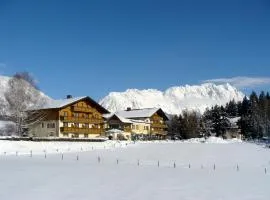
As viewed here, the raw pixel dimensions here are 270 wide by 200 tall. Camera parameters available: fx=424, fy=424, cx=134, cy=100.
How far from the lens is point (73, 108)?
9088cm

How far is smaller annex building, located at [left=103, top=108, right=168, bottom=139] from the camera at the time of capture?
118m

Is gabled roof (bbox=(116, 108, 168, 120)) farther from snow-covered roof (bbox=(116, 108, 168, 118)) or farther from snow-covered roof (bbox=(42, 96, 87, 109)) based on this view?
snow-covered roof (bbox=(42, 96, 87, 109))

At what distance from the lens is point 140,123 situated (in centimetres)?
12838

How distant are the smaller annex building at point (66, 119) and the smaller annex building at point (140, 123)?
17975mm

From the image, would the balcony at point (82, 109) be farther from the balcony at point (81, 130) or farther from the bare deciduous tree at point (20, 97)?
the bare deciduous tree at point (20, 97)

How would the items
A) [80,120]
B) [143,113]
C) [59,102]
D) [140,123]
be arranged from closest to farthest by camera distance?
1. [59,102]
2. [80,120]
3. [140,123]
4. [143,113]

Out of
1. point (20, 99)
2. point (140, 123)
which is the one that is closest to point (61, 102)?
point (20, 99)

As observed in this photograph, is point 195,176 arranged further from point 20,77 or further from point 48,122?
point 48,122

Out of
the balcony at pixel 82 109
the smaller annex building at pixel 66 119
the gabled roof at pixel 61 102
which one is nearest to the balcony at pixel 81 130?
the smaller annex building at pixel 66 119

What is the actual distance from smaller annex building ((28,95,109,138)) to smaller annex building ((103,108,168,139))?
59.0 feet

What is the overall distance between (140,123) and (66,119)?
43064mm

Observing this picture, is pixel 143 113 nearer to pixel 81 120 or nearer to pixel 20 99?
pixel 81 120

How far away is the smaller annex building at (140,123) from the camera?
117688 millimetres

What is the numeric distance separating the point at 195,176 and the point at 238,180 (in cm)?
334
